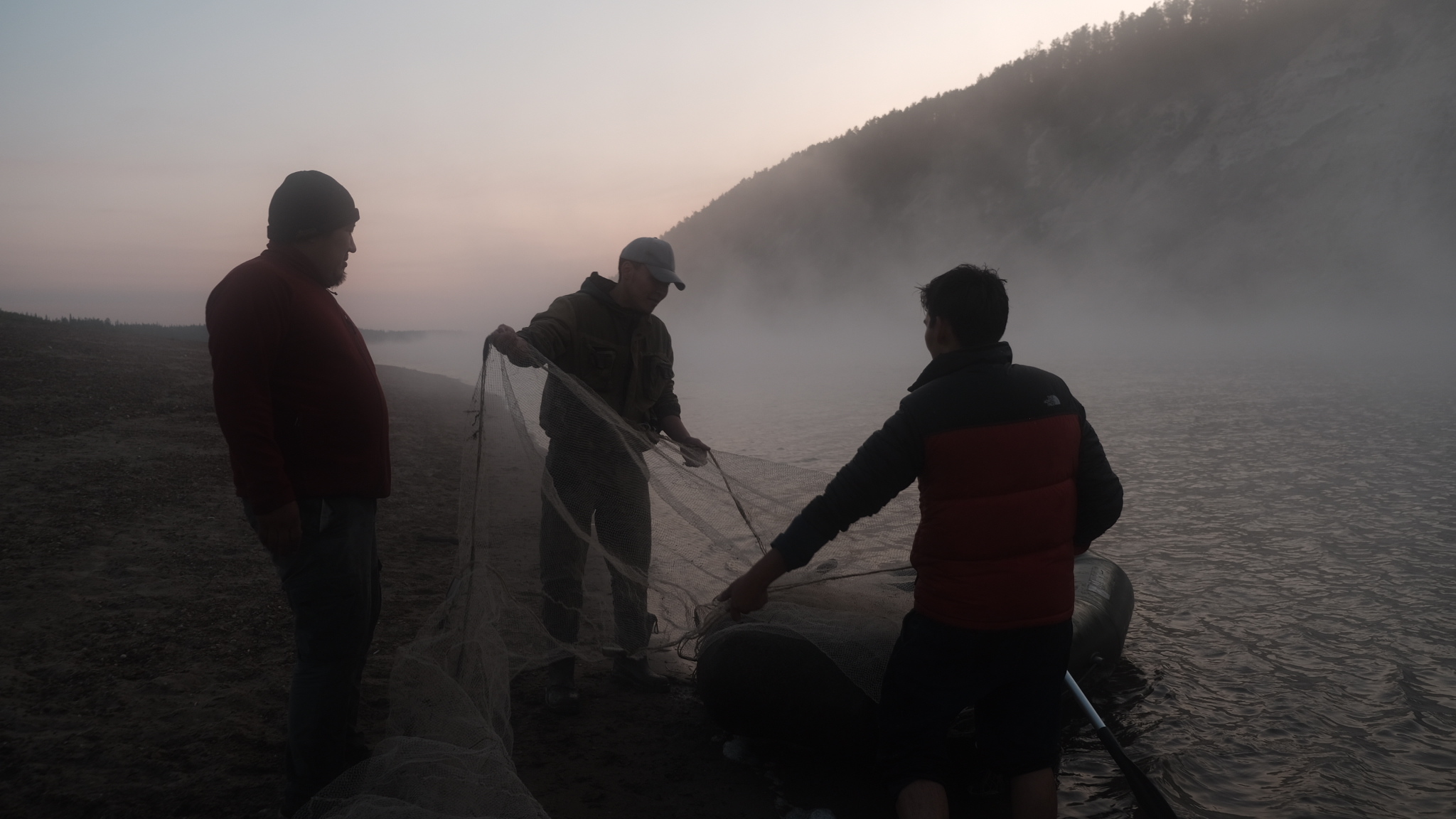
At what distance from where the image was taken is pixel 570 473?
13.4 ft

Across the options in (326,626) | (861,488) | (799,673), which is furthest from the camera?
(799,673)

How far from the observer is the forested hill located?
3700 cm

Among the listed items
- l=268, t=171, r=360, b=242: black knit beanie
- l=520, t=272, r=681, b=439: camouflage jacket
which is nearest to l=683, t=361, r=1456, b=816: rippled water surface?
l=520, t=272, r=681, b=439: camouflage jacket

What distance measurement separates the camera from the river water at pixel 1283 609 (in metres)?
4.00

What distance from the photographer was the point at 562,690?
410cm

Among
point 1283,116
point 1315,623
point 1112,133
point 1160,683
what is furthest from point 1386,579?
point 1112,133

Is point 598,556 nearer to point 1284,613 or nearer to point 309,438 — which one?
point 309,438

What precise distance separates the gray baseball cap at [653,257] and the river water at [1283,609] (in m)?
3.03

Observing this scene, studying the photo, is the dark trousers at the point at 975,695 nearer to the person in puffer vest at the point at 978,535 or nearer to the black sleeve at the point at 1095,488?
the person in puffer vest at the point at 978,535

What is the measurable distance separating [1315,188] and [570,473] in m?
46.2

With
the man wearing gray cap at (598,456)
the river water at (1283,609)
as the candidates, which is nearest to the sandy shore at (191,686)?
the man wearing gray cap at (598,456)

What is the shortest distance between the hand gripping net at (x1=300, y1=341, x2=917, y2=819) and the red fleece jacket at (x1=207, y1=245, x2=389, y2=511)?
3.00 feet

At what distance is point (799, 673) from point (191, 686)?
282 cm

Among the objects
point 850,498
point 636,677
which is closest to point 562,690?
point 636,677
